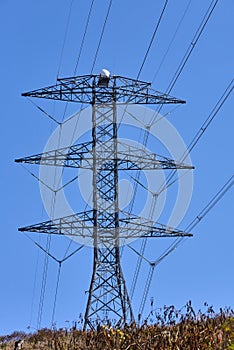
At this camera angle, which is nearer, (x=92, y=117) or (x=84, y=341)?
Answer: (x=84, y=341)

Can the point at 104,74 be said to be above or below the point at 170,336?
above

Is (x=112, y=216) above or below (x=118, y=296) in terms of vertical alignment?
above

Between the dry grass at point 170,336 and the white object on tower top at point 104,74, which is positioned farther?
the white object on tower top at point 104,74

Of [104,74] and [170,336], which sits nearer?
[170,336]

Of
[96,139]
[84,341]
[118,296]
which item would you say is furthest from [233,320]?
[96,139]

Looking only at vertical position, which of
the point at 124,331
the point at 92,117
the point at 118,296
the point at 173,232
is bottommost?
the point at 124,331

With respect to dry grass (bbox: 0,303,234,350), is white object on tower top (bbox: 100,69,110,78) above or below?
above

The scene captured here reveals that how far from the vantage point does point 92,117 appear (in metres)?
21.8

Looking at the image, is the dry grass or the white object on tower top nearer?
the dry grass

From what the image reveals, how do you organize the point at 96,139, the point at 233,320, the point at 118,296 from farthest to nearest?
the point at 96,139 < the point at 118,296 < the point at 233,320

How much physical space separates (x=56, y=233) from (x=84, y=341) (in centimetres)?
1065

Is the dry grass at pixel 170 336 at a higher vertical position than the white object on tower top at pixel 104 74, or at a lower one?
lower

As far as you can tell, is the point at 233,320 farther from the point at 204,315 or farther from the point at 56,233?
the point at 56,233

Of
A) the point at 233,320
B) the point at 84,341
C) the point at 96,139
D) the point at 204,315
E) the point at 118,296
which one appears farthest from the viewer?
the point at 96,139
